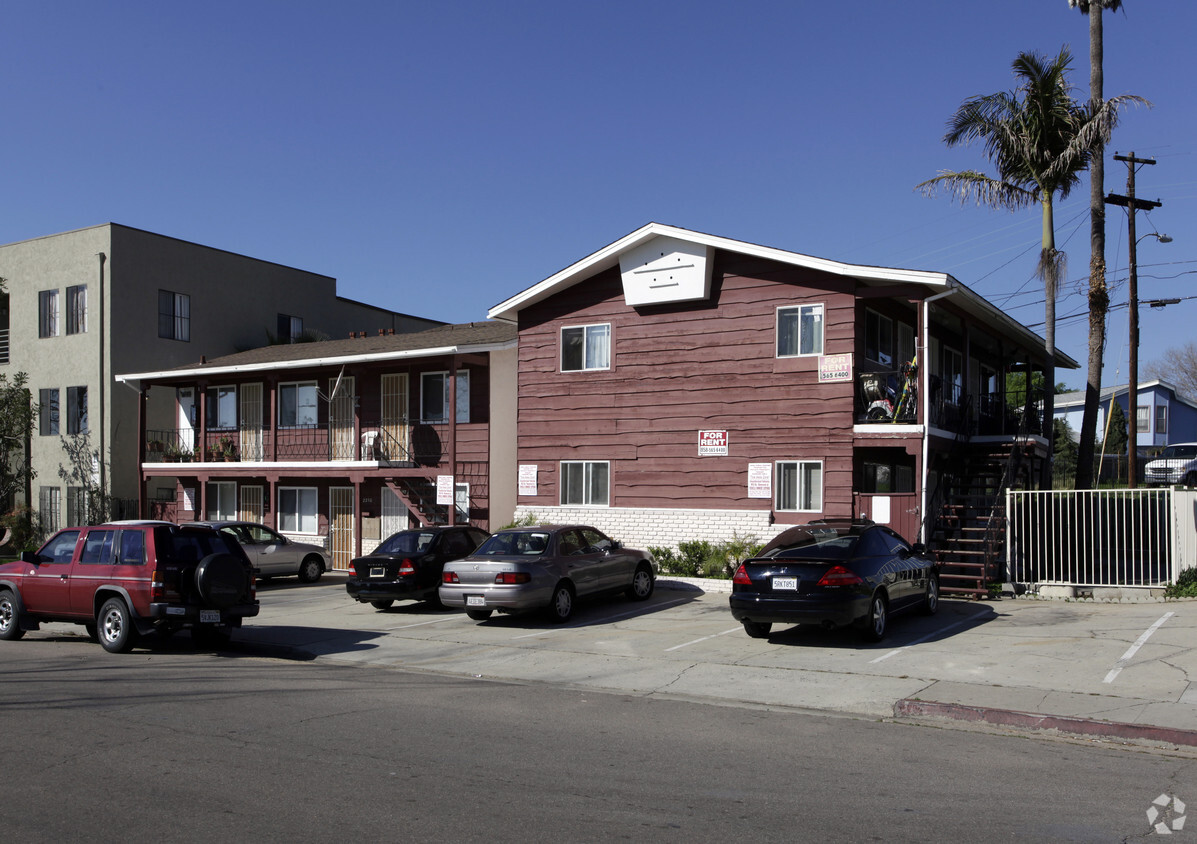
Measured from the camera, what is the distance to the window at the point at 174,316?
32.2 meters

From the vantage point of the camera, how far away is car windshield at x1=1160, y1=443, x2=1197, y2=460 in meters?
33.4

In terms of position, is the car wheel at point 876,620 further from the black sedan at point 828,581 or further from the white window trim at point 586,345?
the white window trim at point 586,345

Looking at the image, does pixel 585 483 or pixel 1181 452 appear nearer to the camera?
pixel 585 483

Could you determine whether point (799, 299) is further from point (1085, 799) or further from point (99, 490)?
point (99, 490)

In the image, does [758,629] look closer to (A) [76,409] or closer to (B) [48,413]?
(A) [76,409]

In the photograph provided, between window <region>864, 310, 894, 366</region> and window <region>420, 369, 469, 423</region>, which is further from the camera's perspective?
window <region>420, 369, 469, 423</region>

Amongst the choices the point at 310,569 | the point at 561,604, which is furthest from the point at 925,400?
the point at 310,569

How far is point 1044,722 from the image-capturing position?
866 cm

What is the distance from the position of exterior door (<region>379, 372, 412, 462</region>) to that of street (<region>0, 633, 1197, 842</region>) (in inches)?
613

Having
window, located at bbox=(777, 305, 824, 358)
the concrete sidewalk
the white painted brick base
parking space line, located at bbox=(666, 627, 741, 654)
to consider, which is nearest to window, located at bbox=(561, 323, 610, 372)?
the white painted brick base

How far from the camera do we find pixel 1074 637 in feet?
41.9

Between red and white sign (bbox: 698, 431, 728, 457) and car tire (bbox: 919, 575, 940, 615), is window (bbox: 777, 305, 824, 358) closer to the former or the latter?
red and white sign (bbox: 698, 431, 728, 457)

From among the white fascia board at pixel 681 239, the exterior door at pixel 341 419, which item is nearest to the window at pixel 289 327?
the exterior door at pixel 341 419

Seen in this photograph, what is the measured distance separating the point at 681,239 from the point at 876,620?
10.5m
